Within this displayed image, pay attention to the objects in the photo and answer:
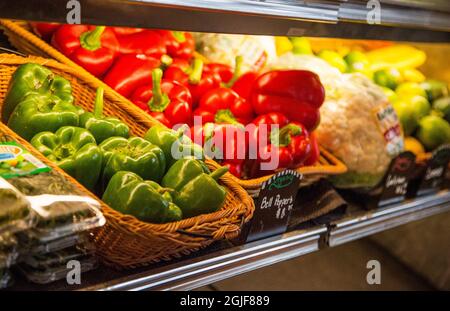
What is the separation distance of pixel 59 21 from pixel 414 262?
2.09m

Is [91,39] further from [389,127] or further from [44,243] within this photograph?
[389,127]

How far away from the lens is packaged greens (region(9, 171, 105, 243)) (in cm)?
100

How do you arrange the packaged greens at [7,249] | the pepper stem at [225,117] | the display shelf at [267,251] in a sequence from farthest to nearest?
the pepper stem at [225,117] → the display shelf at [267,251] → the packaged greens at [7,249]

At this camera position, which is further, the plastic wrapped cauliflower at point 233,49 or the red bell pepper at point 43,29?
the plastic wrapped cauliflower at point 233,49

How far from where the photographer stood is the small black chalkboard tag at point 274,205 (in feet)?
4.43

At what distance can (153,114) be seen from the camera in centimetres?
166

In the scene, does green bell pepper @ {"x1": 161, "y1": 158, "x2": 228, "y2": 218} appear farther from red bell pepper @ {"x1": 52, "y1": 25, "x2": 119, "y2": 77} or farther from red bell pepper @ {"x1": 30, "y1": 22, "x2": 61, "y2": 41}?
red bell pepper @ {"x1": 30, "y1": 22, "x2": 61, "y2": 41}

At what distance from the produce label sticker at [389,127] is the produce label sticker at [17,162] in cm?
123

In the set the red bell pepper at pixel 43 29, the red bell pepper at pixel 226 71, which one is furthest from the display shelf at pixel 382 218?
the red bell pepper at pixel 43 29

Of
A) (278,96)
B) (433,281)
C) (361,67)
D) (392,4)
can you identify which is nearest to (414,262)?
(433,281)

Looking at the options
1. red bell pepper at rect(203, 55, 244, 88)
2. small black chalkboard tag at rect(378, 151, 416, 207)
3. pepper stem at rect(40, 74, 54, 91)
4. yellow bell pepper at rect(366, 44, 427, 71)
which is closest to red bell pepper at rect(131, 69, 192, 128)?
red bell pepper at rect(203, 55, 244, 88)

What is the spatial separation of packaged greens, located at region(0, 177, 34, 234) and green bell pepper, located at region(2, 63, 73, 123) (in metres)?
0.38

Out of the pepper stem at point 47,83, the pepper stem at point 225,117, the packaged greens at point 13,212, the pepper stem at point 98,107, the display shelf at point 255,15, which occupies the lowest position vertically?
the pepper stem at point 225,117

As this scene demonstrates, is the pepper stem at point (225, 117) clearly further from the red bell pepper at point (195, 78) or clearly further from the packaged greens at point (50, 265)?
the packaged greens at point (50, 265)
